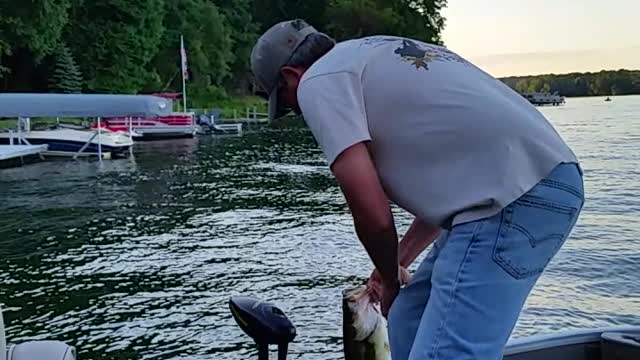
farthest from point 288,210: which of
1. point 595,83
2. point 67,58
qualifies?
point 595,83

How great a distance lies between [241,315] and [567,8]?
30.7m

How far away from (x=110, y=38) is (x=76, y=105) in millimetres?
23008

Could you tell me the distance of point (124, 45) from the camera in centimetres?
3694

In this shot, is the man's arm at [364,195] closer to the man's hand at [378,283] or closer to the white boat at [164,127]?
the man's hand at [378,283]

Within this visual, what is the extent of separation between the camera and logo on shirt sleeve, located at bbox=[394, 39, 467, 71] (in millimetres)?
1814

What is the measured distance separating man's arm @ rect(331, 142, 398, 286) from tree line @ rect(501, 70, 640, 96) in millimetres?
91262

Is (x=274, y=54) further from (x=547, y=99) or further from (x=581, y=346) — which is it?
(x=547, y=99)

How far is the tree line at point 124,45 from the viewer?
1220 inches

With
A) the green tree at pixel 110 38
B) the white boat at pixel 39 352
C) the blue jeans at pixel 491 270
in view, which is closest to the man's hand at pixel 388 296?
the blue jeans at pixel 491 270

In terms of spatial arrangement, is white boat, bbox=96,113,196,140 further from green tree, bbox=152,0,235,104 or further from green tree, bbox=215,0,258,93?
green tree, bbox=215,0,258,93

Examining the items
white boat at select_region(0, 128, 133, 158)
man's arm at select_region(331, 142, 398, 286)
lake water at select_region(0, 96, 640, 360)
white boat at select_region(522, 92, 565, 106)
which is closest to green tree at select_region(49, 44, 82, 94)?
white boat at select_region(0, 128, 133, 158)

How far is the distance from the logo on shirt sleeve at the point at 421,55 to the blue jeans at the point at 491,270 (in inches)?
14.6

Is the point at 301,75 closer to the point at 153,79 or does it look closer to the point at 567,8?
the point at 567,8

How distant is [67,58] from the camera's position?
34.5 m
